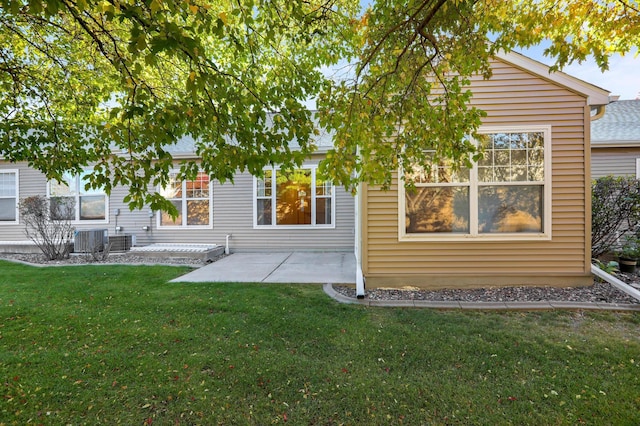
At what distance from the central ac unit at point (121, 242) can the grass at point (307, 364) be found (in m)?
5.29

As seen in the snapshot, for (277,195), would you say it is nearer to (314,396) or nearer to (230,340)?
(230,340)

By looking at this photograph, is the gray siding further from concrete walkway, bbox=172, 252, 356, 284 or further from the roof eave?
the roof eave

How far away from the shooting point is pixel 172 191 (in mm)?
9633

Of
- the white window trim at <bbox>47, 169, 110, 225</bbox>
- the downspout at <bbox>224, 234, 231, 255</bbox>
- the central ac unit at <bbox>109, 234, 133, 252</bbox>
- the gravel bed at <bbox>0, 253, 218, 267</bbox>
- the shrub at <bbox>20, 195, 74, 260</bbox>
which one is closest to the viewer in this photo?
the gravel bed at <bbox>0, 253, 218, 267</bbox>

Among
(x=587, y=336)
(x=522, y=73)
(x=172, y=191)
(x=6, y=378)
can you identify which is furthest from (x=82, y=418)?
(x=172, y=191)

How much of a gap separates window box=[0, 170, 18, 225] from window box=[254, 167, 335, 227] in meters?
8.69

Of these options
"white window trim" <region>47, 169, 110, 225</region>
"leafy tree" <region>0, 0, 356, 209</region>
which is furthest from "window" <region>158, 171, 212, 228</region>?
"leafy tree" <region>0, 0, 356, 209</region>

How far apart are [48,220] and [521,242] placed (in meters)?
11.9

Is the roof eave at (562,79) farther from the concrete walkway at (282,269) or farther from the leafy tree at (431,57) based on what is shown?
the concrete walkway at (282,269)

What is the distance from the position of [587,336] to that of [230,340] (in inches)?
162

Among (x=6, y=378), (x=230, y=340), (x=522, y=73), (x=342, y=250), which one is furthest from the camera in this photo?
(x=342, y=250)

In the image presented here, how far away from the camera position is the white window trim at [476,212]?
521cm

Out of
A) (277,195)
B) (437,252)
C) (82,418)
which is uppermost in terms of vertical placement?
(277,195)

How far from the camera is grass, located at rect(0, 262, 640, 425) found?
7.34 ft
